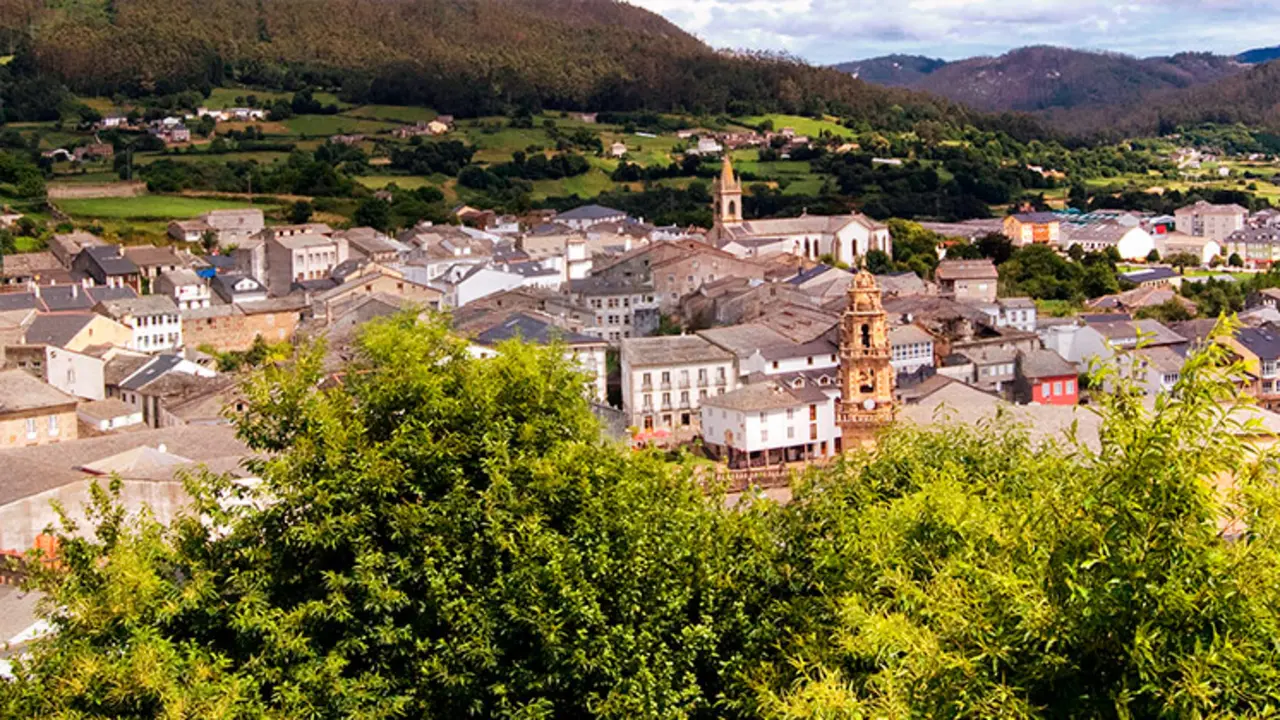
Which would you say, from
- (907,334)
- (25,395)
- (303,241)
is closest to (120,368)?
(25,395)

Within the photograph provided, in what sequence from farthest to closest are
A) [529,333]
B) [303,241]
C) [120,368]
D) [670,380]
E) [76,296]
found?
[303,241], [76,296], [529,333], [670,380], [120,368]

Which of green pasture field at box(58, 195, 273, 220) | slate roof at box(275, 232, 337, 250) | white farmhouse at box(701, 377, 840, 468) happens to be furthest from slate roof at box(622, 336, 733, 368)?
green pasture field at box(58, 195, 273, 220)

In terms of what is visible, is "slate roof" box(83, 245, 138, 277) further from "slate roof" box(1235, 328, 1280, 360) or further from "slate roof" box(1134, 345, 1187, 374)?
"slate roof" box(1235, 328, 1280, 360)

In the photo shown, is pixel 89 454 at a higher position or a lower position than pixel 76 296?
lower

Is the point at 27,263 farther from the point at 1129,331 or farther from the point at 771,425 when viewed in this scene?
the point at 1129,331

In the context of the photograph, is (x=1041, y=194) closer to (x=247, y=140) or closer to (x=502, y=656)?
(x=247, y=140)
